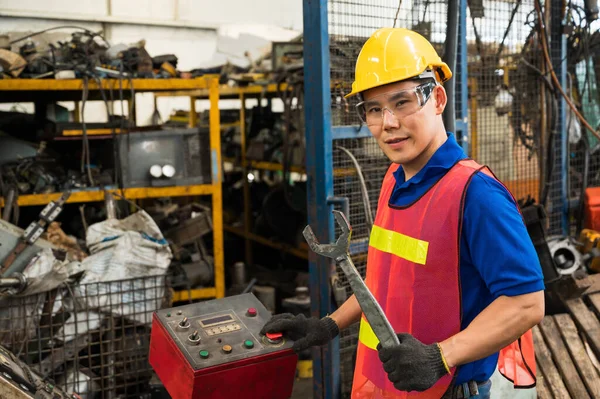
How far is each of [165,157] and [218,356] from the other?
2396mm

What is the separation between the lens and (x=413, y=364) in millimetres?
1356

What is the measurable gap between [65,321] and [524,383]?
2.15 m

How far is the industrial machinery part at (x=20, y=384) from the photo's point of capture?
162cm

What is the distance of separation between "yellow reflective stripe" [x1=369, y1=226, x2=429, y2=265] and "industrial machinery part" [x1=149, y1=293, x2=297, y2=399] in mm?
382

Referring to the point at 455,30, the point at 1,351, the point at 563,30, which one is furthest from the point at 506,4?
the point at 1,351

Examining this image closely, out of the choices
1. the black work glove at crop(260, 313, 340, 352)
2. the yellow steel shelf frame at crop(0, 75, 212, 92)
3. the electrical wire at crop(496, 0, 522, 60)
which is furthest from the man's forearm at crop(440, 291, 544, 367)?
the yellow steel shelf frame at crop(0, 75, 212, 92)

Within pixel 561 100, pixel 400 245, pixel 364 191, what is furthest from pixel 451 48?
pixel 561 100

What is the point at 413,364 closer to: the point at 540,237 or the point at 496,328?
the point at 496,328

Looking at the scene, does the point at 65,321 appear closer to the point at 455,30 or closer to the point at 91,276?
the point at 91,276

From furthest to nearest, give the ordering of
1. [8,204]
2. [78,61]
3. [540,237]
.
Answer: [78,61] < [8,204] < [540,237]

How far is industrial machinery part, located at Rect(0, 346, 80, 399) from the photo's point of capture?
63.8 inches

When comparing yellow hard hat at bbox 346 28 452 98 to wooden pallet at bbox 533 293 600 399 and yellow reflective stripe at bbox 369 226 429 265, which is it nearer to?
yellow reflective stripe at bbox 369 226 429 265

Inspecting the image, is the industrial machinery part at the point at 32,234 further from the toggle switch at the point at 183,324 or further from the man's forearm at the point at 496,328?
the man's forearm at the point at 496,328

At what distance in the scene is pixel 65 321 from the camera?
3.08m
